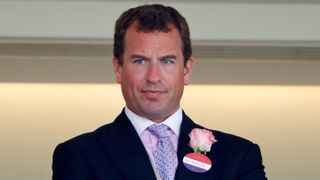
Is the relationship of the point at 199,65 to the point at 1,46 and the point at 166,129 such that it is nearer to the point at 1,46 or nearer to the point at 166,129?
the point at 1,46

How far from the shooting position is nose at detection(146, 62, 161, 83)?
1.71 m

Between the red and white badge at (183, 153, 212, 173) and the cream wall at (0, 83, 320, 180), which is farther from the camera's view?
the cream wall at (0, 83, 320, 180)

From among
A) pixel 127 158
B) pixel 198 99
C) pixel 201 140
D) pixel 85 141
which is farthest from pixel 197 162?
pixel 198 99

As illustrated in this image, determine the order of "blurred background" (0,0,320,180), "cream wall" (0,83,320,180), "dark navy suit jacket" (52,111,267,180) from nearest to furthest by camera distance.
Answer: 1. "dark navy suit jacket" (52,111,267,180)
2. "blurred background" (0,0,320,180)
3. "cream wall" (0,83,320,180)

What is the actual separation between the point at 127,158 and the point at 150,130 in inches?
4.2

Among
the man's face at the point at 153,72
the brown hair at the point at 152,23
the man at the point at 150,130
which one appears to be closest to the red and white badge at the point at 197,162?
the man at the point at 150,130

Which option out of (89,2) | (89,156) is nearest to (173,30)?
(89,156)

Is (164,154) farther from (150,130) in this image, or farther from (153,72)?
(153,72)

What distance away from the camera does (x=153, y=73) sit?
1719 millimetres

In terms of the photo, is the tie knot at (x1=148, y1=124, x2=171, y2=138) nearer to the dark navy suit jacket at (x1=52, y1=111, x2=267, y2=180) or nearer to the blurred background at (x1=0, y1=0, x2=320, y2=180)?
the dark navy suit jacket at (x1=52, y1=111, x2=267, y2=180)

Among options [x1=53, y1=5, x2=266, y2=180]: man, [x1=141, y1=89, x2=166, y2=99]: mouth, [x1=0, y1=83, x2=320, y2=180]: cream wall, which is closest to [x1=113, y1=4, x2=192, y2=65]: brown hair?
[x1=53, y1=5, x2=266, y2=180]: man

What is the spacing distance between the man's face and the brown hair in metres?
0.01

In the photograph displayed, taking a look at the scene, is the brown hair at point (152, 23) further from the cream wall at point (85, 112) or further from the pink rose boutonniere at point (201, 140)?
the cream wall at point (85, 112)

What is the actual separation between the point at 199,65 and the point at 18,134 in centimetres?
134
